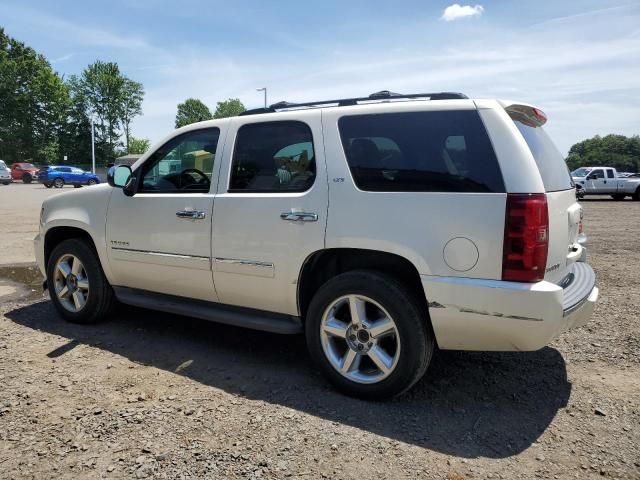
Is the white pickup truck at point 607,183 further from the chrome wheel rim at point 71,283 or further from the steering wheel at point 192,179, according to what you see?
the chrome wheel rim at point 71,283

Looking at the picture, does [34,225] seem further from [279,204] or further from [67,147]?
[67,147]

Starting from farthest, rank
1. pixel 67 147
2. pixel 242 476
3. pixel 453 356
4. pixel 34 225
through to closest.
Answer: pixel 67 147 → pixel 34 225 → pixel 453 356 → pixel 242 476

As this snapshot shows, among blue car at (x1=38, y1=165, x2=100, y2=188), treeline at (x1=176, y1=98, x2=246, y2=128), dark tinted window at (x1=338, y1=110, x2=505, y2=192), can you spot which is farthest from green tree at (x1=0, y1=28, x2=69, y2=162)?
dark tinted window at (x1=338, y1=110, x2=505, y2=192)

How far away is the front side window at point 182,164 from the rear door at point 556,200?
234 cm

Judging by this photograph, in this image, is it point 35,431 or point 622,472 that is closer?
point 622,472

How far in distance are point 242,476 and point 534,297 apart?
71.1 inches

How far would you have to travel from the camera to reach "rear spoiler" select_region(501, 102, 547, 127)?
3080 mm

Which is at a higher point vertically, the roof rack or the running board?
the roof rack

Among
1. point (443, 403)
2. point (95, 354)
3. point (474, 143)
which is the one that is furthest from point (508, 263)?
point (95, 354)

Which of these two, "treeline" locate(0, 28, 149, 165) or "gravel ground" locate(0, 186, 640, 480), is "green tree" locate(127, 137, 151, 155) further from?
"gravel ground" locate(0, 186, 640, 480)

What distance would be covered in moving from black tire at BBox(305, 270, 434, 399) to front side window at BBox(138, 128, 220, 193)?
1.51 m

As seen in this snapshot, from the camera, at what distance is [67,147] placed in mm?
65188

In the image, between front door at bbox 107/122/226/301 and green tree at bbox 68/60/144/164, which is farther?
green tree at bbox 68/60/144/164

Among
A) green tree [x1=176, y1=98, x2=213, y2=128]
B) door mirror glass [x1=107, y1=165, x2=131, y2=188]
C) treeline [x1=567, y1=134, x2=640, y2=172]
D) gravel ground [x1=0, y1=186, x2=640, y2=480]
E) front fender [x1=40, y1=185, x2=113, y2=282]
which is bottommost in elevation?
gravel ground [x1=0, y1=186, x2=640, y2=480]
